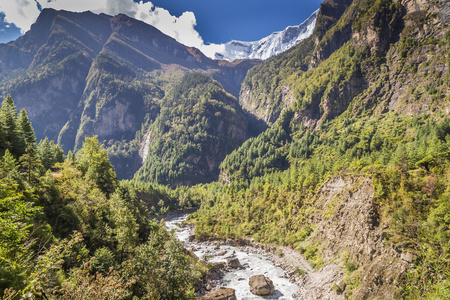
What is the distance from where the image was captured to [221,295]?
127 feet

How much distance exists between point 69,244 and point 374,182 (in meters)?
46.5

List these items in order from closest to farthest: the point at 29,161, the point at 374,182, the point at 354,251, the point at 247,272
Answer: the point at 29,161, the point at 354,251, the point at 374,182, the point at 247,272

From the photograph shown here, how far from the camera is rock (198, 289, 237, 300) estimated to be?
3791cm

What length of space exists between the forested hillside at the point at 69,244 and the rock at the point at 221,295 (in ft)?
13.6

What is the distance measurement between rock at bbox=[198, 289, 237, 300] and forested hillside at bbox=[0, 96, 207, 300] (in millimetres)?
4142

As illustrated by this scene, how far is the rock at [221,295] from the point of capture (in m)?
37.9

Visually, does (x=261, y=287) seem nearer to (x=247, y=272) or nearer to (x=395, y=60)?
(x=247, y=272)

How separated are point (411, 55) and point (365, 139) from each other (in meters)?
78.9

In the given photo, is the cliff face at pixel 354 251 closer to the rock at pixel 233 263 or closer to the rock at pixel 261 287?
the rock at pixel 261 287

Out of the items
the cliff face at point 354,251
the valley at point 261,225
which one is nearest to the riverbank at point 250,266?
the valley at point 261,225

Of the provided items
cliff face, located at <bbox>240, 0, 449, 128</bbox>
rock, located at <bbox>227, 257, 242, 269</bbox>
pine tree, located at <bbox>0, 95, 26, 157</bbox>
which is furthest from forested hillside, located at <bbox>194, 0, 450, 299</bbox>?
pine tree, located at <bbox>0, 95, 26, 157</bbox>

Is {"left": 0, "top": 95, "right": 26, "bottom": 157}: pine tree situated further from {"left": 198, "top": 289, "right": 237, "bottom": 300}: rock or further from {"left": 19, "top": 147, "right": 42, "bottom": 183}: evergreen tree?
{"left": 198, "top": 289, "right": 237, "bottom": 300}: rock

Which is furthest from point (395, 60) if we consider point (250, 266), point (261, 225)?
point (250, 266)

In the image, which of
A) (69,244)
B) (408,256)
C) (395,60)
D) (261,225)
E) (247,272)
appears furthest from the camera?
(395,60)
